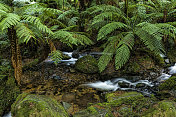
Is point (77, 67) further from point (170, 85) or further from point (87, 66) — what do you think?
point (170, 85)

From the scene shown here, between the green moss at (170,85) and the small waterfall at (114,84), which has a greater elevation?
the green moss at (170,85)

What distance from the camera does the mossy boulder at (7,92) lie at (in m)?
2.04

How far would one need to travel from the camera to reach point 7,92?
222 cm

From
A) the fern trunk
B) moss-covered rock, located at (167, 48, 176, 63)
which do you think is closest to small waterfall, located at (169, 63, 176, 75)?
moss-covered rock, located at (167, 48, 176, 63)

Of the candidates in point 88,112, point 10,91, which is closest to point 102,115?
point 88,112

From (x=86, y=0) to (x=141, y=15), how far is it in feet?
8.88

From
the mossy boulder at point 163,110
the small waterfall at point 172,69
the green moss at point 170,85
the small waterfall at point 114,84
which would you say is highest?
the mossy boulder at point 163,110

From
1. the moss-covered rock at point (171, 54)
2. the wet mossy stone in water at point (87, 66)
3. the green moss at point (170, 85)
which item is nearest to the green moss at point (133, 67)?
the green moss at point (170, 85)

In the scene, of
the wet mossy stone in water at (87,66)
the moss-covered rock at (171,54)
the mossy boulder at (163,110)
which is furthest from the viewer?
the moss-covered rock at (171,54)

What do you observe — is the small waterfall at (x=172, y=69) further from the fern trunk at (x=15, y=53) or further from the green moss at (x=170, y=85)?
the fern trunk at (x=15, y=53)

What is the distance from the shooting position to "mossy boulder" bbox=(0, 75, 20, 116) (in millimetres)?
2043

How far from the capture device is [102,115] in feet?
5.82

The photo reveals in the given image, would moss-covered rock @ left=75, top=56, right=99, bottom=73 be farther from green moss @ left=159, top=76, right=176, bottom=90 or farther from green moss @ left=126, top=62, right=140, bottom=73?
green moss @ left=159, top=76, right=176, bottom=90

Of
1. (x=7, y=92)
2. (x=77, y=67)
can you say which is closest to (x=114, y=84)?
(x=77, y=67)
